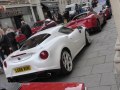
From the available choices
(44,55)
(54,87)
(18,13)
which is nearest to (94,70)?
(44,55)

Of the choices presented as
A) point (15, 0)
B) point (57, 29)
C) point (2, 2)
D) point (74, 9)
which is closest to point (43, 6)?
point (74, 9)

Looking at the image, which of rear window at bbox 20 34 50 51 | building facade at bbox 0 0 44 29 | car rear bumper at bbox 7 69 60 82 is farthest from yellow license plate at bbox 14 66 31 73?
building facade at bbox 0 0 44 29

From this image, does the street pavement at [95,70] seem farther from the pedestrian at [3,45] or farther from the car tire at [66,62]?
the pedestrian at [3,45]

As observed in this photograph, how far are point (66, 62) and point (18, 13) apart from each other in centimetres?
2418

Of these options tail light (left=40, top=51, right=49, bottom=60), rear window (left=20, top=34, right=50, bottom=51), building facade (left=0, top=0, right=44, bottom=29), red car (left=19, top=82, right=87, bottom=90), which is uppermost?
red car (left=19, top=82, right=87, bottom=90)

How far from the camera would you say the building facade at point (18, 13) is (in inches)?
1059

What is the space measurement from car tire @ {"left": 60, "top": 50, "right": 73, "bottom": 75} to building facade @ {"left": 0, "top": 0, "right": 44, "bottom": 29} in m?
19.5

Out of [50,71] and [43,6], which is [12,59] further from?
[43,6]

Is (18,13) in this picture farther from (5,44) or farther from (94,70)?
(94,70)

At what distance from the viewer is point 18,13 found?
3003cm

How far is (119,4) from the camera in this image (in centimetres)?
439

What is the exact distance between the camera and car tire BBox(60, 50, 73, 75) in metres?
6.40

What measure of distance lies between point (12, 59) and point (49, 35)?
127 centimetres

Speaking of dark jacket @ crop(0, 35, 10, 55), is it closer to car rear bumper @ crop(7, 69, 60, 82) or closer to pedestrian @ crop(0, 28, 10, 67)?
pedestrian @ crop(0, 28, 10, 67)
